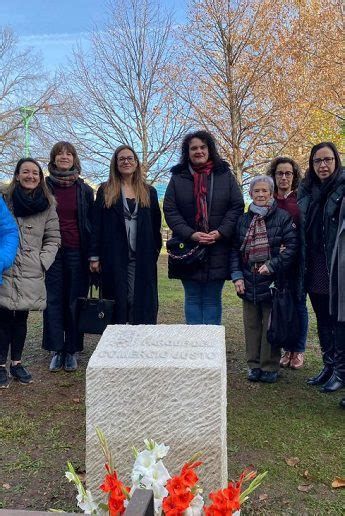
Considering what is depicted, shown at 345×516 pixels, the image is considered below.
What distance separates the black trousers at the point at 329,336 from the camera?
13.7ft

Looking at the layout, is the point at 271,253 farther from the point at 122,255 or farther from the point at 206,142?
the point at 122,255

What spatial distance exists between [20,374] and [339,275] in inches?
107

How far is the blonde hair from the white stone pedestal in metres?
2.22

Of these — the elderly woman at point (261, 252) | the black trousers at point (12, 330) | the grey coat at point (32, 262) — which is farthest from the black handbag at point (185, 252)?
the black trousers at point (12, 330)

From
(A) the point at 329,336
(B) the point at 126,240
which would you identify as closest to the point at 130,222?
(B) the point at 126,240

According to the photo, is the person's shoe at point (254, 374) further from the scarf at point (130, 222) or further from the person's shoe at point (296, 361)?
the scarf at point (130, 222)

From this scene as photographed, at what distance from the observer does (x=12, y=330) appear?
451 centimetres

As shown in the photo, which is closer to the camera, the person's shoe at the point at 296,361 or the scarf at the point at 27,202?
the scarf at the point at 27,202

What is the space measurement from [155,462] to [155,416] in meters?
0.42

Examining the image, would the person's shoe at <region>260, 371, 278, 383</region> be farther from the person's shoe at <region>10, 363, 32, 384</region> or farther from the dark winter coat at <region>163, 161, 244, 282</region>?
the person's shoe at <region>10, 363, 32, 384</region>

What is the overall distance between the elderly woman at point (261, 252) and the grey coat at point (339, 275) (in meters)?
0.41

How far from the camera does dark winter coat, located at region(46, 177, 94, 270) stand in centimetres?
473

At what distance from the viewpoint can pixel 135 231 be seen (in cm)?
460

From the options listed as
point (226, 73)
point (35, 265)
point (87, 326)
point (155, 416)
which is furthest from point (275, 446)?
point (226, 73)
